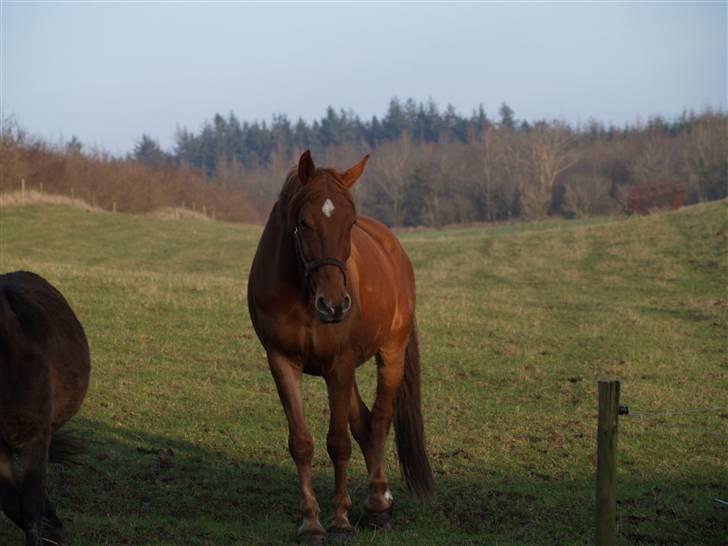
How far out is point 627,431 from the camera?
32.9 feet

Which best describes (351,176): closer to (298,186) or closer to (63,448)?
(298,186)

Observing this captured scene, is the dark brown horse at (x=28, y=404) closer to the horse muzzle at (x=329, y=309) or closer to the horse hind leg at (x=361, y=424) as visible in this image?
the horse muzzle at (x=329, y=309)

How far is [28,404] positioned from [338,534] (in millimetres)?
2227

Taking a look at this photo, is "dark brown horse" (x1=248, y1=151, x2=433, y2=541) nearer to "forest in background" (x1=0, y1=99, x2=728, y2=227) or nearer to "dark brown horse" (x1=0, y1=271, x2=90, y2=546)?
"dark brown horse" (x1=0, y1=271, x2=90, y2=546)

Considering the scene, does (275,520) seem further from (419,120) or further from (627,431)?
(419,120)

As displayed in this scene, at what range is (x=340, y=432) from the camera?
238 inches

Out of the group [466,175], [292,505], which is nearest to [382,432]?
[292,505]

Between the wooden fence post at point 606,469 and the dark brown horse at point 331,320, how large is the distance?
1.58 metres

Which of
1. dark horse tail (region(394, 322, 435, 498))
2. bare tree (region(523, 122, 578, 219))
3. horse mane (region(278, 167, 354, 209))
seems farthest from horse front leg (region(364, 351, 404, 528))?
bare tree (region(523, 122, 578, 219))

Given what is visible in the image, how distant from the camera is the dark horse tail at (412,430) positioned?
7043 millimetres

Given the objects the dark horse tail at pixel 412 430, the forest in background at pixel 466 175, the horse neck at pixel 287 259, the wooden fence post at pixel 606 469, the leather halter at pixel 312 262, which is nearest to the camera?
the wooden fence post at pixel 606 469

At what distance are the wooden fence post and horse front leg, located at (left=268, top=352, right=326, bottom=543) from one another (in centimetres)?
182

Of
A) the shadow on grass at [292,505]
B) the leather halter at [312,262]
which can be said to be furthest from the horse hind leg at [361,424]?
the leather halter at [312,262]

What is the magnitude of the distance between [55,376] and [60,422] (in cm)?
43
